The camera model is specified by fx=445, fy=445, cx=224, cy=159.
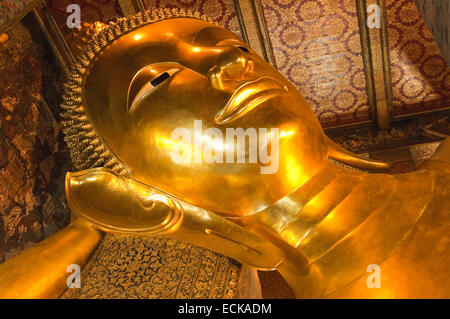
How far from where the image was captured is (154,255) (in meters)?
1.58

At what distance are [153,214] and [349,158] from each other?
0.84m

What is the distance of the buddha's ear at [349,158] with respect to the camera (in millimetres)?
1774

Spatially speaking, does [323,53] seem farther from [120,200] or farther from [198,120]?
[120,200]

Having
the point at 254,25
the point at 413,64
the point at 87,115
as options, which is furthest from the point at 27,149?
the point at 413,64

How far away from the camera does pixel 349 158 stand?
183 centimetres

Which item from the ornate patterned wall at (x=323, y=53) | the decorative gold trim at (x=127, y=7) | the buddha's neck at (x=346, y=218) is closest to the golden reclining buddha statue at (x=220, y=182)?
the buddha's neck at (x=346, y=218)

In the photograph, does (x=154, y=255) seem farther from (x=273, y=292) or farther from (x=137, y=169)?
(x=273, y=292)

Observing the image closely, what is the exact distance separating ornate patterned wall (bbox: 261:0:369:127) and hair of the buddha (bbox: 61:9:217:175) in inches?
49.0

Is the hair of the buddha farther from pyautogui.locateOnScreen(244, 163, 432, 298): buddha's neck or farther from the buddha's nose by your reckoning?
pyautogui.locateOnScreen(244, 163, 432, 298): buddha's neck

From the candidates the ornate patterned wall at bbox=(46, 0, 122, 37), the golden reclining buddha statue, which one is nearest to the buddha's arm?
the golden reclining buddha statue
